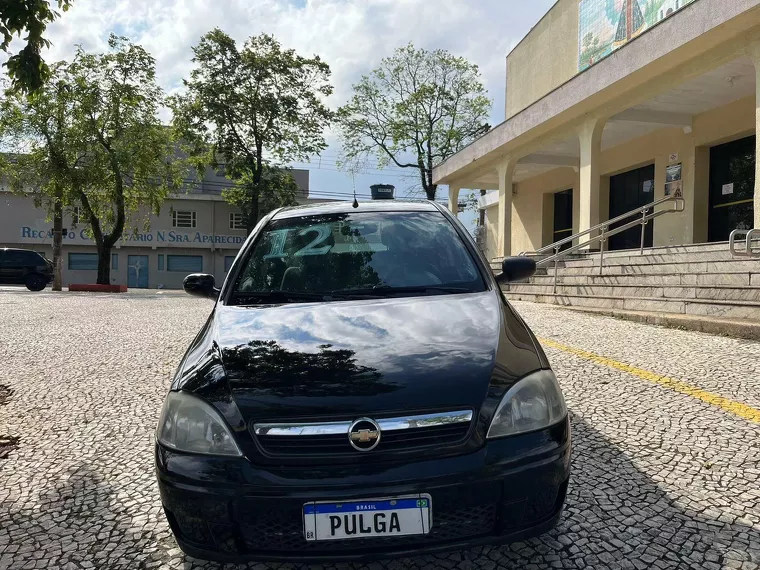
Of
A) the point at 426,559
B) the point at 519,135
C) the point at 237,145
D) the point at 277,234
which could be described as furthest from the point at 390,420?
the point at 237,145

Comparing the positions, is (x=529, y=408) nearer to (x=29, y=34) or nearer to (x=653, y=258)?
(x=29, y=34)

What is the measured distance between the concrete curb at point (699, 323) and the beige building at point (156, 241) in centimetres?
3258

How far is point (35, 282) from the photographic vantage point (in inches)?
897

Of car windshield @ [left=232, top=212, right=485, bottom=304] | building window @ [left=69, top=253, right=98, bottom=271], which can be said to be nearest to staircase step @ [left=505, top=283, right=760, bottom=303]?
car windshield @ [left=232, top=212, right=485, bottom=304]

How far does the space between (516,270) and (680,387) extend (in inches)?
81.6

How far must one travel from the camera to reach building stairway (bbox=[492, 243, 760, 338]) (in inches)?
282

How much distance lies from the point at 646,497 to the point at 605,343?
4247 millimetres

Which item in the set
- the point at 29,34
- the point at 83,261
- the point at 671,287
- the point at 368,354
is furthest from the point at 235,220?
the point at 368,354

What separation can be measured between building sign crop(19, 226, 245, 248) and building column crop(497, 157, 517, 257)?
2507 cm

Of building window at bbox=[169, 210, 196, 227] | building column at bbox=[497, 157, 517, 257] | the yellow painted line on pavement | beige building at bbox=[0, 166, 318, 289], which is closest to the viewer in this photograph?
the yellow painted line on pavement

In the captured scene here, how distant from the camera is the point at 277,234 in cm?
334

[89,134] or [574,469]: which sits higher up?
[89,134]

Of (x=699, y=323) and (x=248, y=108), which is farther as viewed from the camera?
(x=248, y=108)

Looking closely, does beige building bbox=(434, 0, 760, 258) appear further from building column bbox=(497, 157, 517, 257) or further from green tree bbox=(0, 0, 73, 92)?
green tree bbox=(0, 0, 73, 92)
